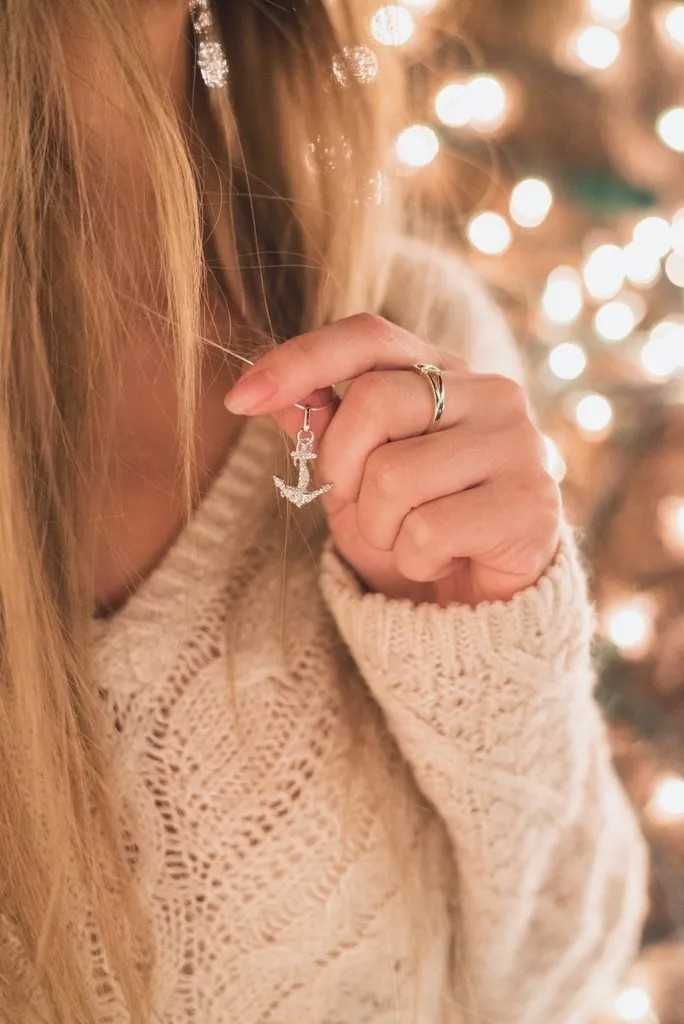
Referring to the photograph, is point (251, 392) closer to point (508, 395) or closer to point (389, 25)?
point (508, 395)

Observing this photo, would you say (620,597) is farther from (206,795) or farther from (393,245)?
(206,795)

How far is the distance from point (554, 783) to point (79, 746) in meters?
0.32

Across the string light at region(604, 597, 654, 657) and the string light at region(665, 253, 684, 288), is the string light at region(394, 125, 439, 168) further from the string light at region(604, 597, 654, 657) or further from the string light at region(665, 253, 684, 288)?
the string light at region(604, 597, 654, 657)

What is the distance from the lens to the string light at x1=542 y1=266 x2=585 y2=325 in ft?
4.17

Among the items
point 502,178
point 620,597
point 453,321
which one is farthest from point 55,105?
point 620,597

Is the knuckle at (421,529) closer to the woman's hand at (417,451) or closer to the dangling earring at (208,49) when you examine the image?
the woman's hand at (417,451)

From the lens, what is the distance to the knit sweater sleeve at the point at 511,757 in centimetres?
49

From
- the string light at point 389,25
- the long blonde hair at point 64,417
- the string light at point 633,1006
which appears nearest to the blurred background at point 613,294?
the string light at point 633,1006

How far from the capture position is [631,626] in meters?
1.31

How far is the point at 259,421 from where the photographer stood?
59cm

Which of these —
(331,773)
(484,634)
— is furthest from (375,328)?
(331,773)

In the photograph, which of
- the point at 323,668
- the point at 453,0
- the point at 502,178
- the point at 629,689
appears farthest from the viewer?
the point at 629,689

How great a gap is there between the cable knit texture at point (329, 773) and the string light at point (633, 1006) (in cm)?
79

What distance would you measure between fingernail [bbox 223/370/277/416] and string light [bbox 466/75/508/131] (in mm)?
944
